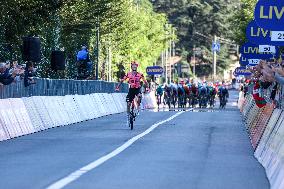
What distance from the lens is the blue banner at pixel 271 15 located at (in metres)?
18.9

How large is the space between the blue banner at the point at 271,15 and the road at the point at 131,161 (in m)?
2.45

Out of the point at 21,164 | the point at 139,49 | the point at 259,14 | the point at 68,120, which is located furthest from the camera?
the point at 139,49

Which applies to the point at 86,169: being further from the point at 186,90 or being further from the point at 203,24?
the point at 203,24

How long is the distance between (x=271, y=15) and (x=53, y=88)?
13479mm

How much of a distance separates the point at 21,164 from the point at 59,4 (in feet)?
128

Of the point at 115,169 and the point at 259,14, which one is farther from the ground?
the point at 259,14

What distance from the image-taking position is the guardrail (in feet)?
83.7

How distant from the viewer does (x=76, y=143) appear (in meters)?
21.1

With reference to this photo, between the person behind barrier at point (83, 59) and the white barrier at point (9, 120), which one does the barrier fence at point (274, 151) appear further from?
the person behind barrier at point (83, 59)

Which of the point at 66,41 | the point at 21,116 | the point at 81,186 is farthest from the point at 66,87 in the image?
the point at 66,41

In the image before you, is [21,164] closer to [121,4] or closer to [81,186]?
[81,186]

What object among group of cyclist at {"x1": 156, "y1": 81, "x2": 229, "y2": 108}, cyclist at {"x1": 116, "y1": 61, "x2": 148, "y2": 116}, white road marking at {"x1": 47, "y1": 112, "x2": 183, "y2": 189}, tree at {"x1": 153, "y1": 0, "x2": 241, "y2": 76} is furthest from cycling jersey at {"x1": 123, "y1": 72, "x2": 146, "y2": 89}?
tree at {"x1": 153, "y1": 0, "x2": 241, "y2": 76}

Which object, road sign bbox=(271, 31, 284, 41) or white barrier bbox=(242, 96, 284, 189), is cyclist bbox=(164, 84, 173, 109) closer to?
road sign bbox=(271, 31, 284, 41)

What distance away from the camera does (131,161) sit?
16.0 metres
